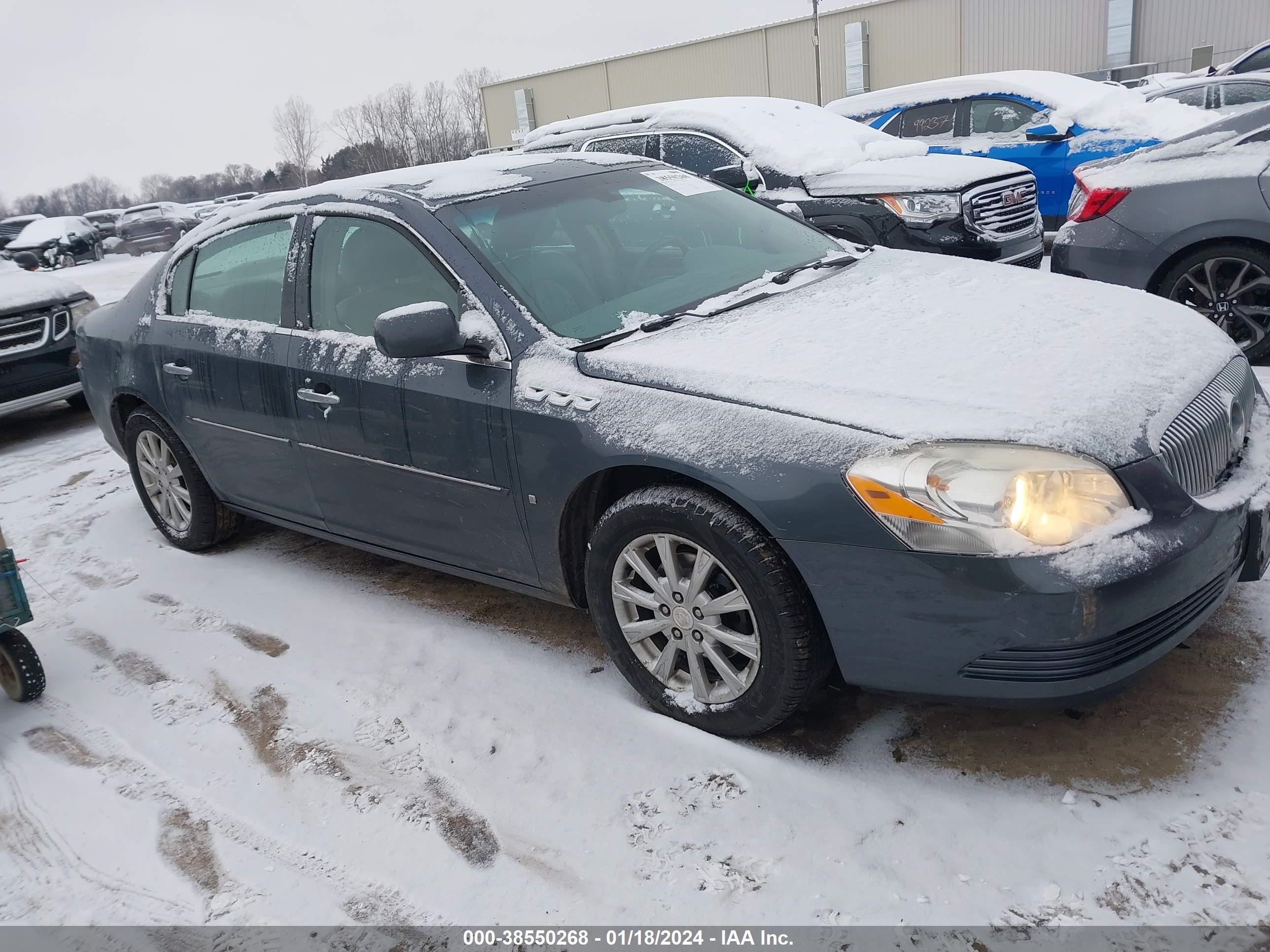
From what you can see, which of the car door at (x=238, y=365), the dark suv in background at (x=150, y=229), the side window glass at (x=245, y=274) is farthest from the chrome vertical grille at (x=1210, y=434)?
the dark suv in background at (x=150, y=229)

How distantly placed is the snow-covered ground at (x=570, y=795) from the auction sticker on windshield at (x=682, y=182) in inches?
70.6

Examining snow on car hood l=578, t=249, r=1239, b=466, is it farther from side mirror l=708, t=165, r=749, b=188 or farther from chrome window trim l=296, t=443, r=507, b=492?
side mirror l=708, t=165, r=749, b=188

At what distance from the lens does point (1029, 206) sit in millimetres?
7230

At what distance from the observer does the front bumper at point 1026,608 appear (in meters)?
2.30

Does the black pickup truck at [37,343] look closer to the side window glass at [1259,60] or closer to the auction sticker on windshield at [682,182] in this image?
the auction sticker on windshield at [682,182]

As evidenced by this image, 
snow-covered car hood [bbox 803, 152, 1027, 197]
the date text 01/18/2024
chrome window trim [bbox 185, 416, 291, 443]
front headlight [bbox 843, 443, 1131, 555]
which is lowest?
the date text 01/18/2024

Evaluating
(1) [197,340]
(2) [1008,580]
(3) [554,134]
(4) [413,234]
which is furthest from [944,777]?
(3) [554,134]

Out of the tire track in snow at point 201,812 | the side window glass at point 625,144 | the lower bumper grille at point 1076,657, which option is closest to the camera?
the lower bumper grille at point 1076,657

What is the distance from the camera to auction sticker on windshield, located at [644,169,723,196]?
414cm

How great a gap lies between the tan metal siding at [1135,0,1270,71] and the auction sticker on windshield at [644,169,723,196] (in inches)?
1274

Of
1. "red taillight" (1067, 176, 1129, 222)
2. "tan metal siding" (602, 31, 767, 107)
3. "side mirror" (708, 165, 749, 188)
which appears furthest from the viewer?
"tan metal siding" (602, 31, 767, 107)

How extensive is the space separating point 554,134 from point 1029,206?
13.7 ft

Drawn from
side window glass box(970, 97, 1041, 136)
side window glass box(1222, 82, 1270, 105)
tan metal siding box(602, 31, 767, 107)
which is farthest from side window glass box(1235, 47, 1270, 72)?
tan metal siding box(602, 31, 767, 107)

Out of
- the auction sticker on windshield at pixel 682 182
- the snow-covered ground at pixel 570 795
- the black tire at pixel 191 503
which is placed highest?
the auction sticker on windshield at pixel 682 182
